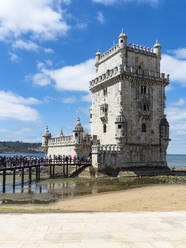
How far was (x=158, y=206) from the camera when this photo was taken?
615 inches

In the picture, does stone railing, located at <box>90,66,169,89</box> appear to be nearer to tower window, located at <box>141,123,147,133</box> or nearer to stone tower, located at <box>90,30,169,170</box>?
stone tower, located at <box>90,30,169,170</box>

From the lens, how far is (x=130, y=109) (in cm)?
3719

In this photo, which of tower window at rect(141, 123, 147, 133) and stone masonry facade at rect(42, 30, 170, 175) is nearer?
stone masonry facade at rect(42, 30, 170, 175)

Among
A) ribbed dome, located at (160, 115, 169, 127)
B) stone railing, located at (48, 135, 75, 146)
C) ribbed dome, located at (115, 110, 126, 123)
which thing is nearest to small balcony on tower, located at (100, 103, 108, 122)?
ribbed dome, located at (115, 110, 126, 123)

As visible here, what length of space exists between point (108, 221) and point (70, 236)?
203 cm

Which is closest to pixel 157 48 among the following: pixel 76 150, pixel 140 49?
pixel 140 49

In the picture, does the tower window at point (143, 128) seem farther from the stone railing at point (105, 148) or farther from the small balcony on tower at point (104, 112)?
the small balcony on tower at point (104, 112)

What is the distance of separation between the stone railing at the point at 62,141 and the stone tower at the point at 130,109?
414 centimetres

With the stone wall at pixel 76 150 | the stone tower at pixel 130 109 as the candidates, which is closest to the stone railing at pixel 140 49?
the stone tower at pixel 130 109

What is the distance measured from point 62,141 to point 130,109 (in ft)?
48.5

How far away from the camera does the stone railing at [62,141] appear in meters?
42.7

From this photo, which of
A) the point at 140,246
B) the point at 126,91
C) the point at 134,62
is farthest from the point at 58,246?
the point at 134,62

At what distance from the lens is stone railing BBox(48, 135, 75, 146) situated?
4274cm

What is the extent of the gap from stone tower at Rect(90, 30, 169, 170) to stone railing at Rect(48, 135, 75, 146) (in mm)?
4142
